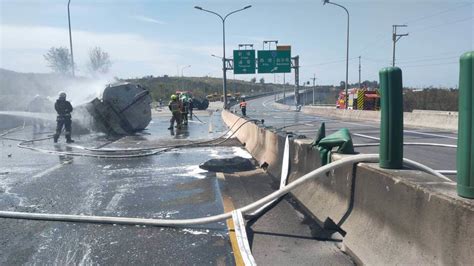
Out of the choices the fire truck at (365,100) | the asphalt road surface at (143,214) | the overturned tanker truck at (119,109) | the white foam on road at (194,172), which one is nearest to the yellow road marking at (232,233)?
the asphalt road surface at (143,214)

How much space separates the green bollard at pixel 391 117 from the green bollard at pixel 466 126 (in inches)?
40.7

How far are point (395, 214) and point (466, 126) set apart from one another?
3.29 ft

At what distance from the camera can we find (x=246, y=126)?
15062mm

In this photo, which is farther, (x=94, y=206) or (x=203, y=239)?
(x=94, y=206)

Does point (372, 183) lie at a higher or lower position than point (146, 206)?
higher

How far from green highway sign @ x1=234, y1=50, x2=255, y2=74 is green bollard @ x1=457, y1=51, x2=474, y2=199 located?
1804 inches

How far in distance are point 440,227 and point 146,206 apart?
4.46 m

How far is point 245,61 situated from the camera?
160 ft

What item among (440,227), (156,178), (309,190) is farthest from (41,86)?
(440,227)

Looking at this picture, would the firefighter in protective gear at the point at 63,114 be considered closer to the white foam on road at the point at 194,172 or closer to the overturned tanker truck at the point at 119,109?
the overturned tanker truck at the point at 119,109

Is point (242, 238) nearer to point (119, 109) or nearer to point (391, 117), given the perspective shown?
point (391, 117)

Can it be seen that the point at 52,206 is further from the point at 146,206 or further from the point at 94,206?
the point at 146,206

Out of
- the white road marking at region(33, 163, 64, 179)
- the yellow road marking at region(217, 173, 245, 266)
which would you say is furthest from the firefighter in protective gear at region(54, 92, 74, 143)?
the yellow road marking at region(217, 173, 245, 266)

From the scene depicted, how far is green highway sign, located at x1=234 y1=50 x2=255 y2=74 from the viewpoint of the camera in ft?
159
